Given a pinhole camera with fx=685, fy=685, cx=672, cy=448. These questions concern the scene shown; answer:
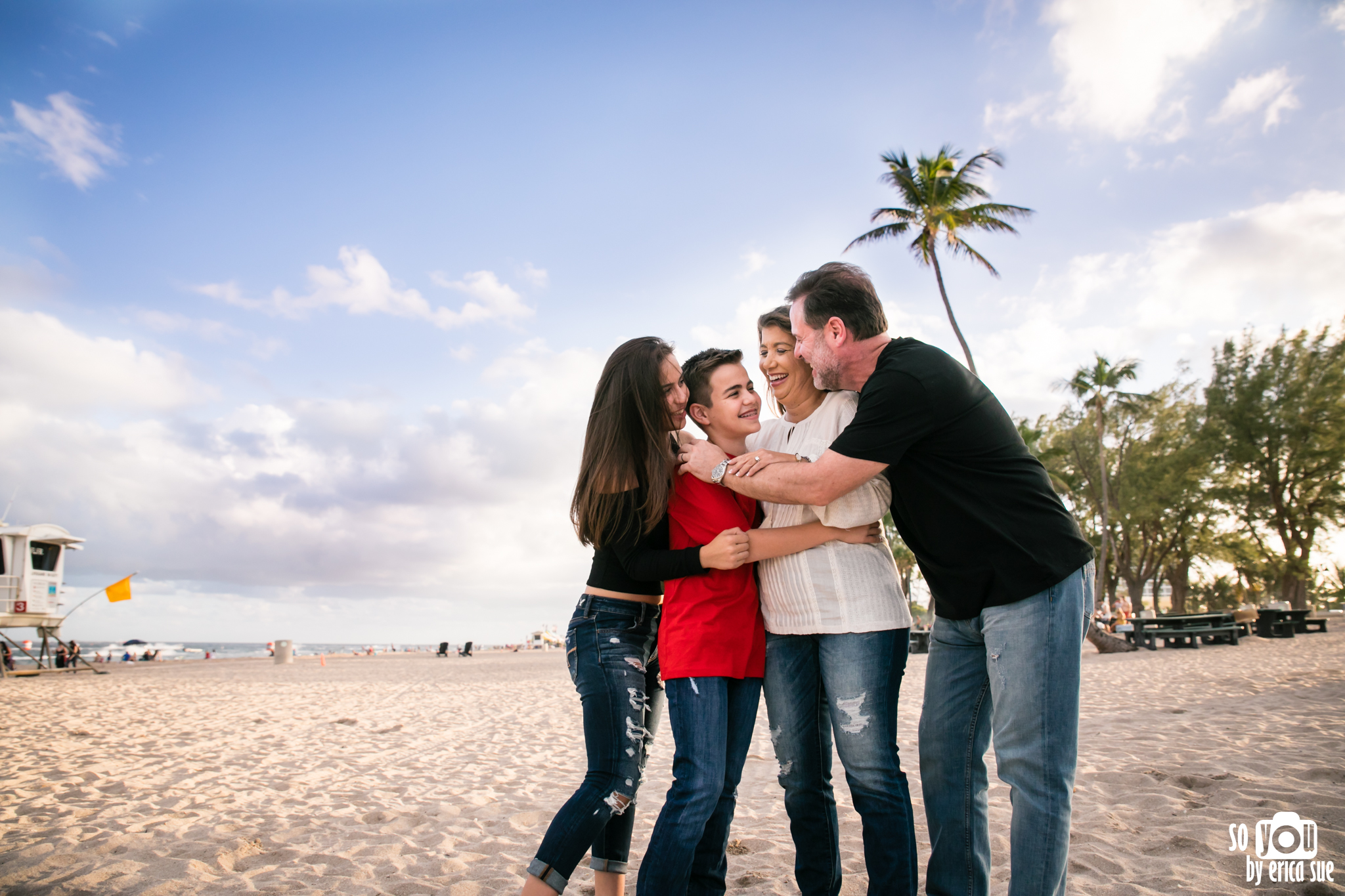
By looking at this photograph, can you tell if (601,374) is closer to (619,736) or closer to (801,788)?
(619,736)

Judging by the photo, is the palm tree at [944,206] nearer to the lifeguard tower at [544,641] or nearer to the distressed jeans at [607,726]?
the distressed jeans at [607,726]

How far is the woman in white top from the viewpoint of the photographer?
2238 mm

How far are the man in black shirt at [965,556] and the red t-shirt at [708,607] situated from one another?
0.54ft

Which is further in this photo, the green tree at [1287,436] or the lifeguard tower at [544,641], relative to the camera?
the lifeguard tower at [544,641]

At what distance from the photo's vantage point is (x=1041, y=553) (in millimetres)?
2078

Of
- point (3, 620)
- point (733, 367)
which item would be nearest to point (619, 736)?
point (733, 367)

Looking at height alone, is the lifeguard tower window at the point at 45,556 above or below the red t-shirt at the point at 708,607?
below

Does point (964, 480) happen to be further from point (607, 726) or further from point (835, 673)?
point (607, 726)

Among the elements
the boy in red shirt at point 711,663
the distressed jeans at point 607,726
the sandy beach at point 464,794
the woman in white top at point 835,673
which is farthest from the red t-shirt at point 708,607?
the sandy beach at point 464,794

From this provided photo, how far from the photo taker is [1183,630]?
53.7ft

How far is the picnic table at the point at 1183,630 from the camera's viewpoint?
53.8 feet

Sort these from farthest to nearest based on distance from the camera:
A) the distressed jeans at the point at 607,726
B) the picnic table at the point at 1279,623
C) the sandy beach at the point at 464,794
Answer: the picnic table at the point at 1279,623, the sandy beach at the point at 464,794, the distressed jeans at the point at 607,726

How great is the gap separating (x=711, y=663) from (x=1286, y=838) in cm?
328

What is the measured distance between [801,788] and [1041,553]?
1172 millimetres
